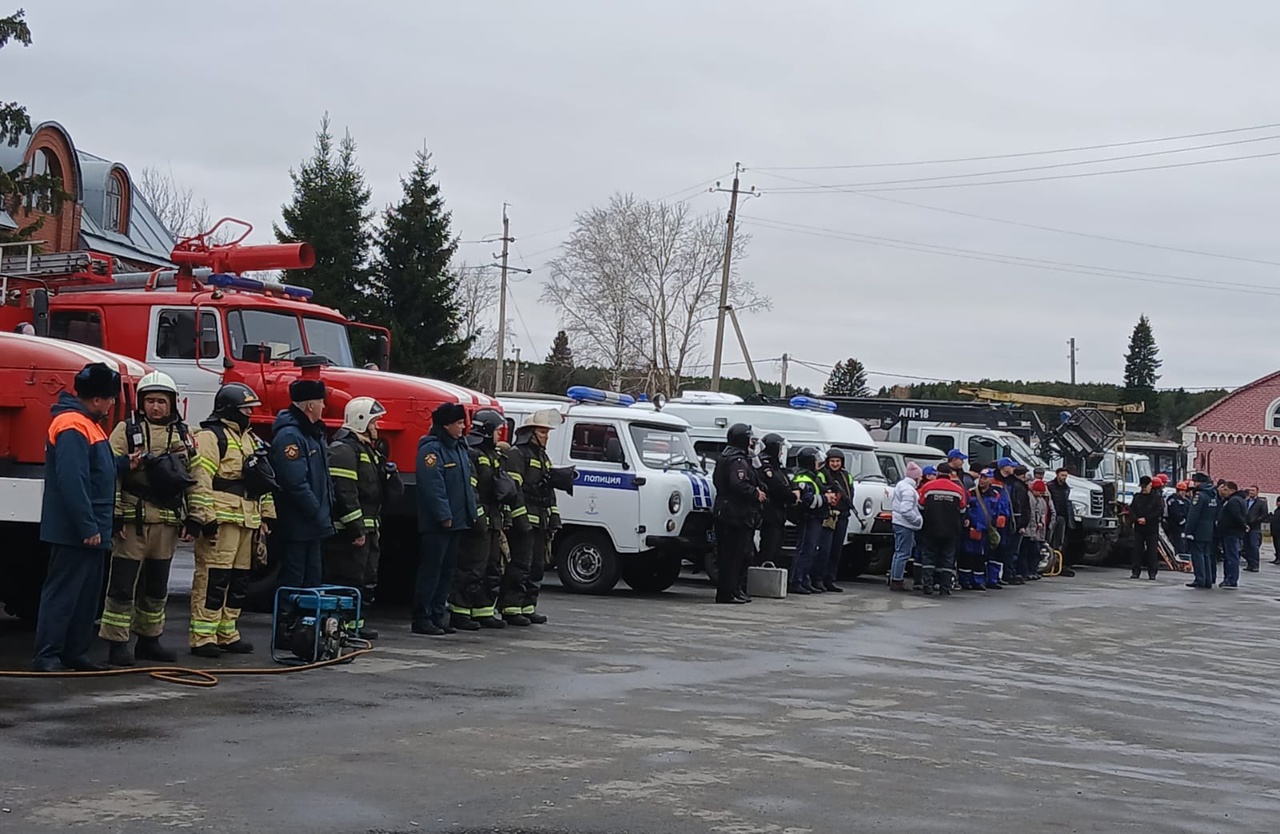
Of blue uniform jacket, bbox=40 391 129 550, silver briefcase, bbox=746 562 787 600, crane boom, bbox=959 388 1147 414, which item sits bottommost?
silver briefcase, bbox=746 562 787 600

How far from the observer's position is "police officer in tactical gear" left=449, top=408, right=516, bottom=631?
13008 millimetres

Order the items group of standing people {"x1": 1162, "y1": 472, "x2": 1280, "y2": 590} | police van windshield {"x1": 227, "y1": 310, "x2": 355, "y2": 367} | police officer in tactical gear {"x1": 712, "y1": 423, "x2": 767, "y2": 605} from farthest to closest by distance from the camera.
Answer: group of standing people {"x1": 1162, "y1": 472, "x2": 1280, "y2": 590}
police officer in tactical gear {"x1": 712, "y1": 423, "x2": 767, "y2": 605}
police van windshield {"x1": 227, "y1": 310, "x2": 355, "y2": 367}

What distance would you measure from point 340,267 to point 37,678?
30444mm

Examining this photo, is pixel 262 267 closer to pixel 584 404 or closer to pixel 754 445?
pixel 584 404

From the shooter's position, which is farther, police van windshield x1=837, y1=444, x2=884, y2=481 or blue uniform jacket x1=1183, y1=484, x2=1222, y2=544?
blue uniform jacket x1=1183, y1=484, x2=1222, y2=544

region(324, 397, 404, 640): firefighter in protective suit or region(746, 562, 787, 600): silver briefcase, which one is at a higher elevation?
region(324, 397, 404, 640): firefighter in protective suit

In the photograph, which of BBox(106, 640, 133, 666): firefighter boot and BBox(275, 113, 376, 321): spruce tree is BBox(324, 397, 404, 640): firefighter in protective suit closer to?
BBox(106, 640, 133, 666): firefighter boot

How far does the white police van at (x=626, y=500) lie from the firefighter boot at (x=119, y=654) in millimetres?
7576

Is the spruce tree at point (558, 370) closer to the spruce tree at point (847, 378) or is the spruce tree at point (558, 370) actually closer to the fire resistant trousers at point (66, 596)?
the spruce tree at point (847, 378)

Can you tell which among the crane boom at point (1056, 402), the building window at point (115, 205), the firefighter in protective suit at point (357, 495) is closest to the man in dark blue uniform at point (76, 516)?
the firefighter in protective suit at point (357, 495)

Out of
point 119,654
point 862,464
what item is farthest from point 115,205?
point 119,654

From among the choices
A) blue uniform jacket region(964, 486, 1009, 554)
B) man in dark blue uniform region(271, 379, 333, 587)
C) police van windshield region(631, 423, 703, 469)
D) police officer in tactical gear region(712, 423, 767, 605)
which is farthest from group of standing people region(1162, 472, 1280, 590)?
man in dark blue uniform region(271, 379, 333, 587)

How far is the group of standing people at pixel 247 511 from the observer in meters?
9.34

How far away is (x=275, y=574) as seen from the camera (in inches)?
528
